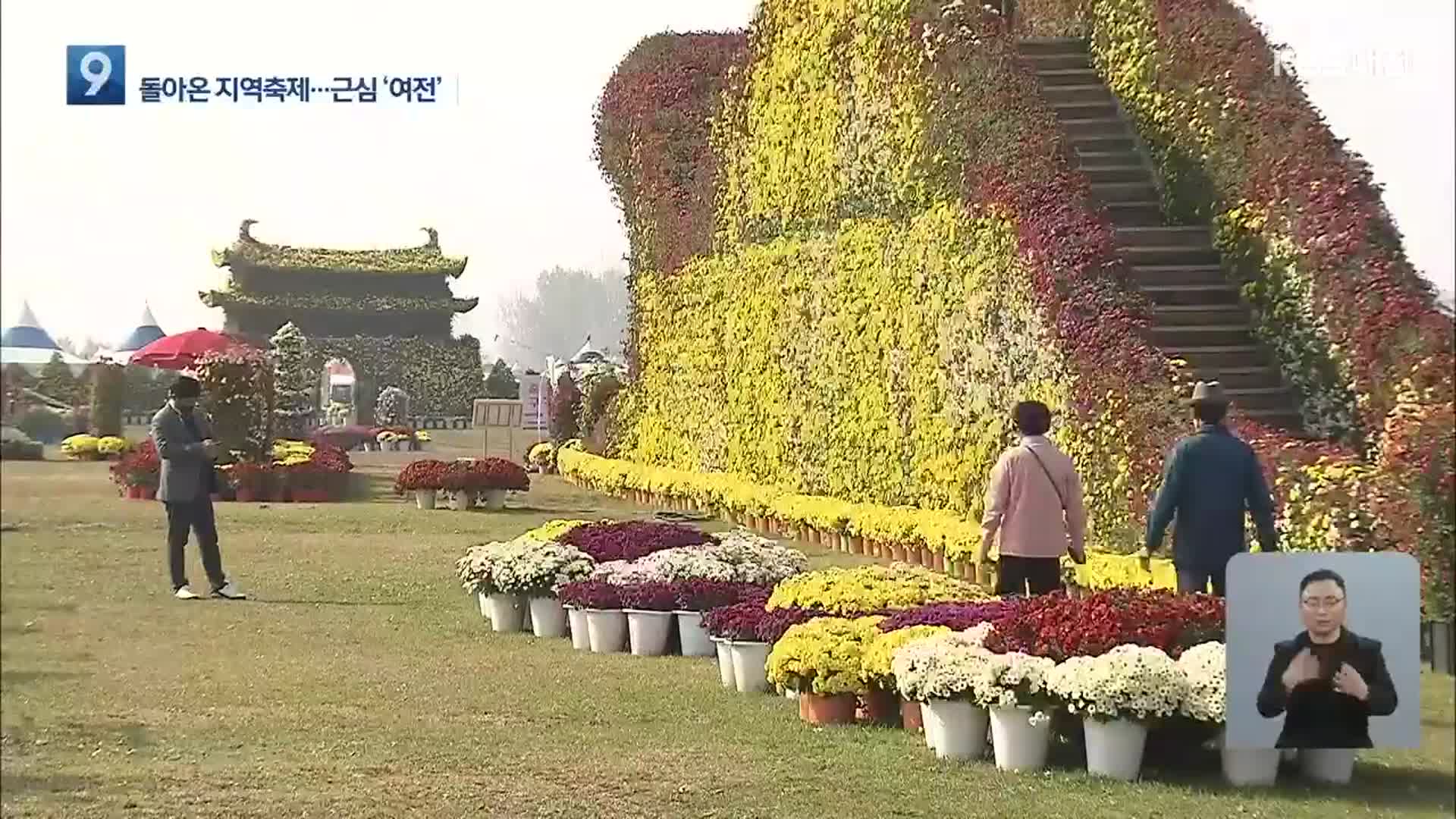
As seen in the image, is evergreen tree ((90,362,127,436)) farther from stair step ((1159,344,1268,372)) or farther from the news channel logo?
stair step ((1159,344,1268,372))

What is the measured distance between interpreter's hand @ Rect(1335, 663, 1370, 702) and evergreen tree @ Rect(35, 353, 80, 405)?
106 inches

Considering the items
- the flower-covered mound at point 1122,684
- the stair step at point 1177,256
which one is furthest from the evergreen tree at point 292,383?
the stair step at point 1177,256

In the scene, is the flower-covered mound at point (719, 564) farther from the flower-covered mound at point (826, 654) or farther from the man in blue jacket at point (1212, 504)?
the man in blue jacket at point (1212, 504)

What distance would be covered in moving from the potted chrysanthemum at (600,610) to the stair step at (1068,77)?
168 cm

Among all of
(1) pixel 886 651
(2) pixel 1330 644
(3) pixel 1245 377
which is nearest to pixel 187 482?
(1) pixel 886 651

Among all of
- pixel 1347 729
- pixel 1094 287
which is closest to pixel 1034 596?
pixel 1094 287

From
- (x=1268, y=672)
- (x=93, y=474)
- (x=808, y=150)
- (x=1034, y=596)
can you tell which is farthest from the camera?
(x=808, y=150)

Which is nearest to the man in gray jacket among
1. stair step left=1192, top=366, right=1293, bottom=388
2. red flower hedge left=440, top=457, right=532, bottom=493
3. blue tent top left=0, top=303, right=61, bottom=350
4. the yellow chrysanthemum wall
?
blue tent top left=0, top=303, right=61, bottom=350

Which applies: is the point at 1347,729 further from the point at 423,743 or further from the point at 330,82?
the point at 330,82

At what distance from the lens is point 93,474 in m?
4.70

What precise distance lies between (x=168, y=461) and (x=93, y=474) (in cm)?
18

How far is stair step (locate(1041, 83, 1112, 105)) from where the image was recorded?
5105 millimetres

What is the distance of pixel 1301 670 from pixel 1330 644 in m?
0.07

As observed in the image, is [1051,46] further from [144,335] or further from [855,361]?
[144,335]
